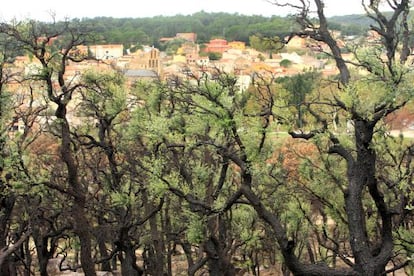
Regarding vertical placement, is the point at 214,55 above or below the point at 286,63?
above

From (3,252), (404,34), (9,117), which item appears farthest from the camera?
(9,117)

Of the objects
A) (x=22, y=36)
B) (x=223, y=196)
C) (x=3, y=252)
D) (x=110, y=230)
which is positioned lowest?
(x=110, y=230)

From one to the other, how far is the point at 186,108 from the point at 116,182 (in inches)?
147

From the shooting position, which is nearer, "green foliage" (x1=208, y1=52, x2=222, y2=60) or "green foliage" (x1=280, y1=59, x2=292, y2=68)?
"green foliage" (x1=280, y1=59, x2=292, y2=68)

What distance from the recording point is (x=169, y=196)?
55.6 ft

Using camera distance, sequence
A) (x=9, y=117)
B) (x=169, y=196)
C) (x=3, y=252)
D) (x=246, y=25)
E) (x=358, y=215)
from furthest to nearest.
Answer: (x=246, y=25) → (x=169, y=196) → (x=9, y=117) → (x=358, y=215) → (x=3, y=252)

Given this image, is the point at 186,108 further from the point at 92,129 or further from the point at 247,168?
the point at 92,129

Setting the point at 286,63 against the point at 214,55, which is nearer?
the point at 286,63

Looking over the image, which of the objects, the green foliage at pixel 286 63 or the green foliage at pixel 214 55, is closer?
the green foliage at pixel 286 63

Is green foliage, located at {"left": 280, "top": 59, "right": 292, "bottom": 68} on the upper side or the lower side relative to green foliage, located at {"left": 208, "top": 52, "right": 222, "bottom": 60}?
lower

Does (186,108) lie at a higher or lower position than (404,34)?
lower

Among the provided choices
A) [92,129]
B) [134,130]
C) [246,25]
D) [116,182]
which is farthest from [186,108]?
[246,25]

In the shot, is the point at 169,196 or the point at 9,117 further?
the point at 169,196

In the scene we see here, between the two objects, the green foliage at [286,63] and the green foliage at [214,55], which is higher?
the green foliage at [214,55]
